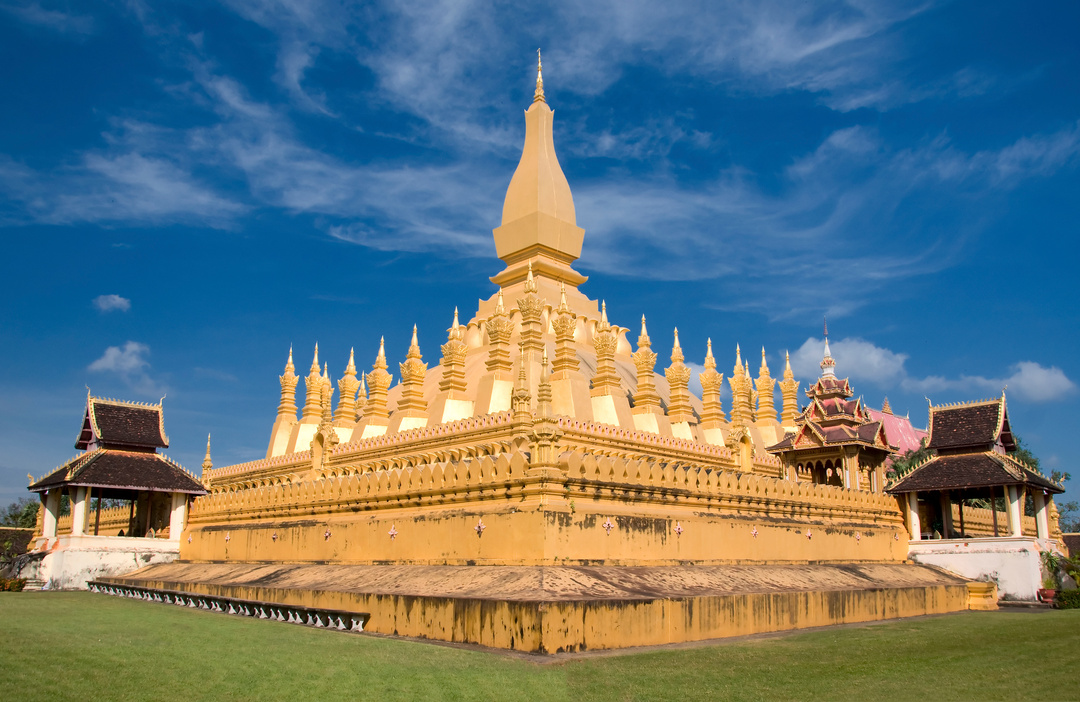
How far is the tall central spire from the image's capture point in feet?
107

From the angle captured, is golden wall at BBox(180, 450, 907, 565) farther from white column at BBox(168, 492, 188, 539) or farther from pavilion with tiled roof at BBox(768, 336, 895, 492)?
white column at BBox(168, 492, 188, 539)

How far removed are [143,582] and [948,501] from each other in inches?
807

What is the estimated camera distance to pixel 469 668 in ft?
27.9

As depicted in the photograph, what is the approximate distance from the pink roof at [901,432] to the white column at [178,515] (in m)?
38.1

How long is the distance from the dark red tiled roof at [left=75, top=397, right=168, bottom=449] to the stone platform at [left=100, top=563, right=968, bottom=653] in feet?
31.2

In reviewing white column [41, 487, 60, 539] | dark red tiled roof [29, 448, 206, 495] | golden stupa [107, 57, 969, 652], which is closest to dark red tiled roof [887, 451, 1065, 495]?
golden stupa [107, 57, 969, 652]

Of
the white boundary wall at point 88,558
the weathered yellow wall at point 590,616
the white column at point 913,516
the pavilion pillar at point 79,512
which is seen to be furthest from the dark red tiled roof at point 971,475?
the pavilion pillar at point 79,512

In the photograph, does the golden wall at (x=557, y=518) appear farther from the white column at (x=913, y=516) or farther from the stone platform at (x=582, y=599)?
the white column at (x=913, y=516)

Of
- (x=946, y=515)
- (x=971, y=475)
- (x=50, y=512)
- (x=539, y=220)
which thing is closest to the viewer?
(x=971, y=475)

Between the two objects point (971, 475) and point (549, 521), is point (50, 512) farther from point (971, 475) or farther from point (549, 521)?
point (971, 475)

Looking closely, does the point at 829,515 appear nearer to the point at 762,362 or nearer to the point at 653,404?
the point at 653,404

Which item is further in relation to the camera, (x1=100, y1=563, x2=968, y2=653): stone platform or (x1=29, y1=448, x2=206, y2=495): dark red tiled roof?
(x1=29, y1=448, x2=206, y2=495): dark red tiled roof

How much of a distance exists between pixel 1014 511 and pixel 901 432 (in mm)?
33270

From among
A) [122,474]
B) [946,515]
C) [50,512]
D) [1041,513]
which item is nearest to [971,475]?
[1041,513]
